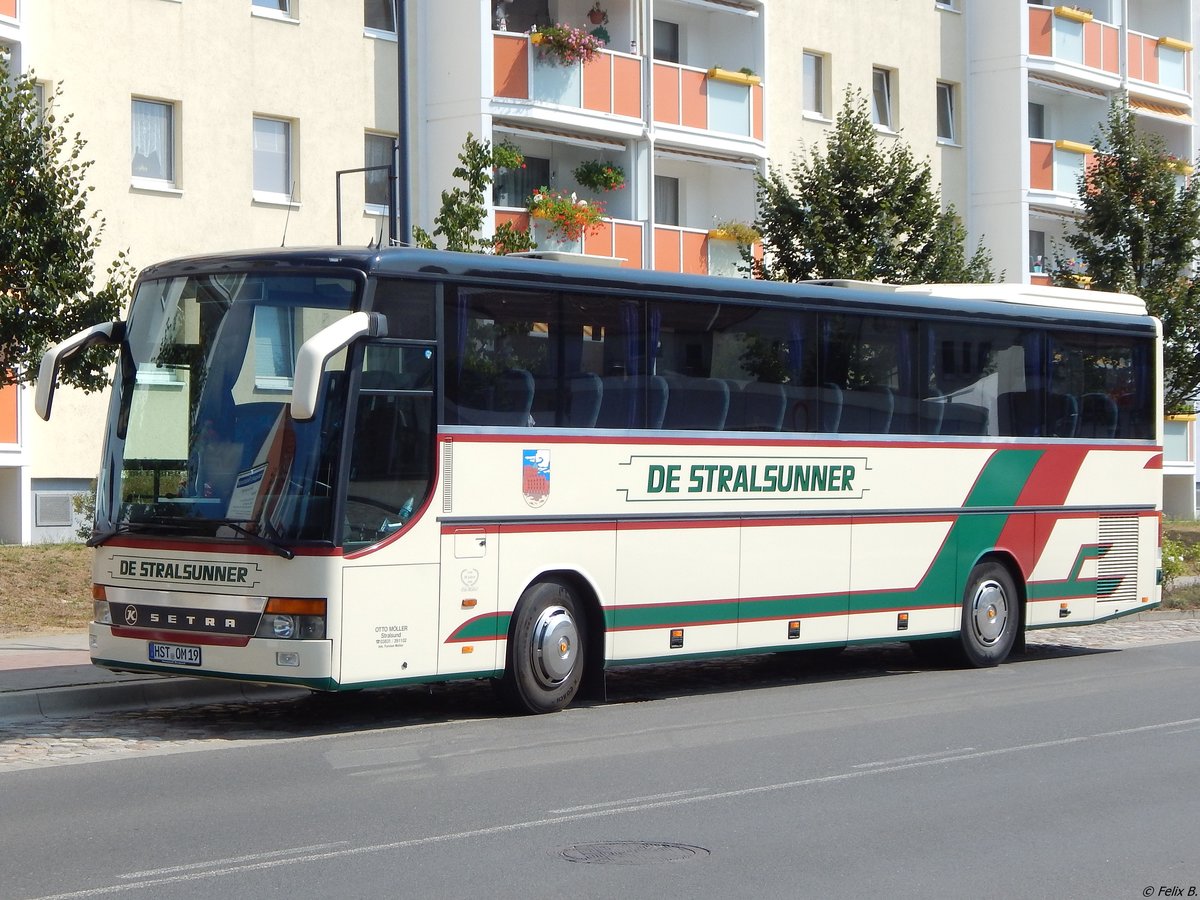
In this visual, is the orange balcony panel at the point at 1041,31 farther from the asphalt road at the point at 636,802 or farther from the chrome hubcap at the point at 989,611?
the asphalt road at the point at 636,802

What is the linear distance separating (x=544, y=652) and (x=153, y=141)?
17.4 metres

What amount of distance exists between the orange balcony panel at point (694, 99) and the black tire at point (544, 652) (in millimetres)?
22281

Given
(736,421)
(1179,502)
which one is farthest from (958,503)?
(1179,502)

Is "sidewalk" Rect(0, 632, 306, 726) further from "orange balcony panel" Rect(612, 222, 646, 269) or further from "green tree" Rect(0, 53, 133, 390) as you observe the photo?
"orange balcony panel" Rect(612, 222, 646, 269)

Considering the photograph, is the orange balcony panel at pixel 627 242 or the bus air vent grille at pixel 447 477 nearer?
the bus air vent grille at pixel 447 477

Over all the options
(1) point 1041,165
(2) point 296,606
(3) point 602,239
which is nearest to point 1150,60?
(1) point 1041,165

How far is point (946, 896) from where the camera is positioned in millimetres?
7094

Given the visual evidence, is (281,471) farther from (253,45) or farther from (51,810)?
(253,45)

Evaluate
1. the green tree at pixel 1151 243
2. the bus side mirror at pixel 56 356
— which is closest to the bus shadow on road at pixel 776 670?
the bus side mirror at pixel 56 356

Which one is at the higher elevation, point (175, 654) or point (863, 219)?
point (863, 219)

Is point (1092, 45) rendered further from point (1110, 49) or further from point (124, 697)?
point (124, 697)

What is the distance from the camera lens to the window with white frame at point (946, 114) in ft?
137

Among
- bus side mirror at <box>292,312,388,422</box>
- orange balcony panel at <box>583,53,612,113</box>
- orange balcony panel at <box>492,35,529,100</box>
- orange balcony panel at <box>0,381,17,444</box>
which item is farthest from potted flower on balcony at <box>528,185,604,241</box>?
bus side mirror at <box>292,312,388,422</box>

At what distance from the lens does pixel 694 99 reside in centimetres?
3434
